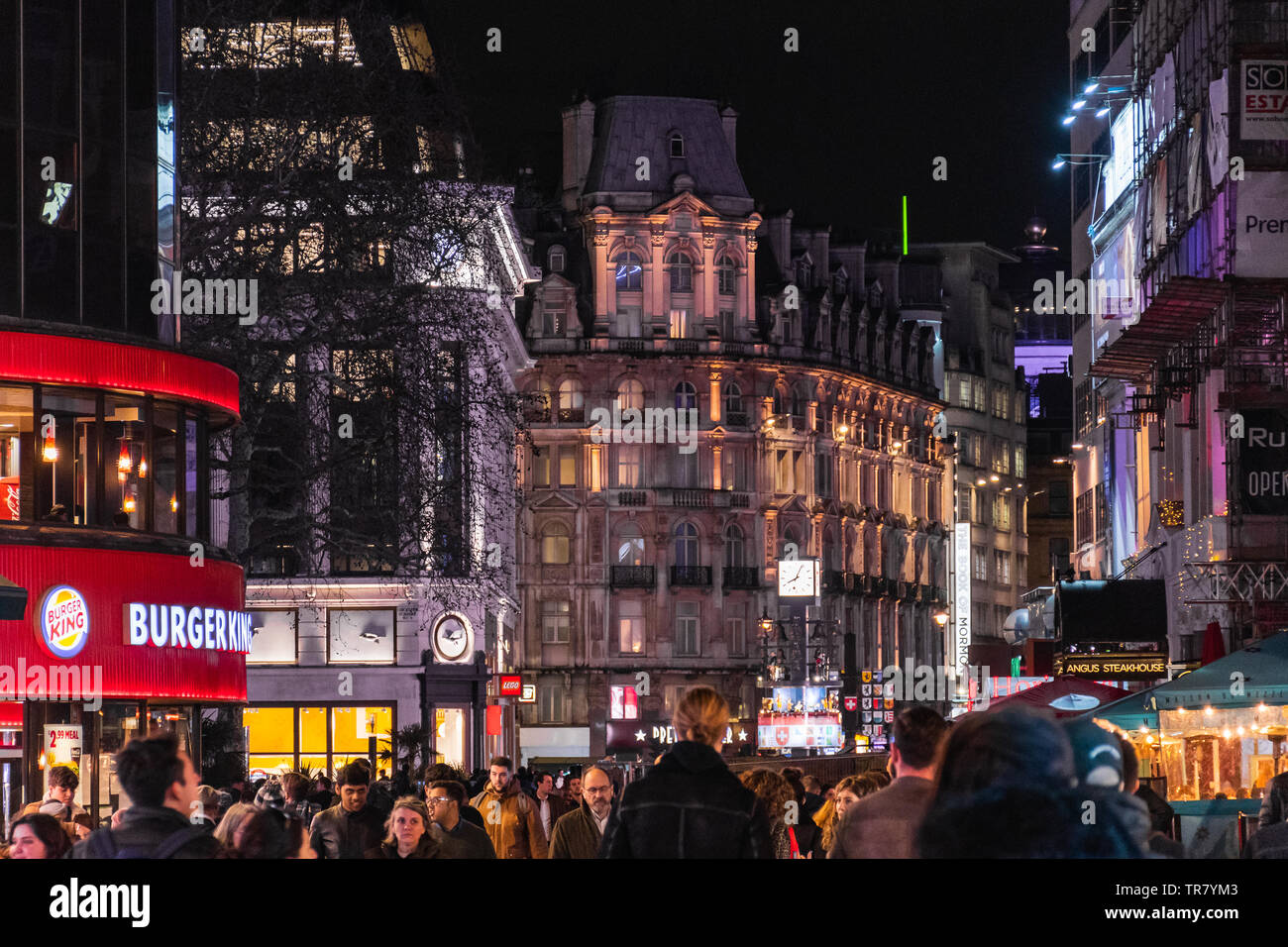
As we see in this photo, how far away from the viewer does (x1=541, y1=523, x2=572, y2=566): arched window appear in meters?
95.1

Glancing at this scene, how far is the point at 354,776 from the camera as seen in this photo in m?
14.0

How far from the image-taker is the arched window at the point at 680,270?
93812 millimetres

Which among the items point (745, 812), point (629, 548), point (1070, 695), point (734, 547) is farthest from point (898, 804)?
point (734, 547)

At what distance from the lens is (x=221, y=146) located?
1315 inches

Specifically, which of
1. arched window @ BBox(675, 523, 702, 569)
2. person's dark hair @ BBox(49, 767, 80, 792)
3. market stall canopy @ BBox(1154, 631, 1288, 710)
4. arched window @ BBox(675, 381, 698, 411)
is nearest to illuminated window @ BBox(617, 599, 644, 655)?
arched window @ BBox(675, 523, 702, 569)

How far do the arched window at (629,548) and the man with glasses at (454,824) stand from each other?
268ft

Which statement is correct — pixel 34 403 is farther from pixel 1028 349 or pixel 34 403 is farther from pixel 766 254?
pixel 1028 349

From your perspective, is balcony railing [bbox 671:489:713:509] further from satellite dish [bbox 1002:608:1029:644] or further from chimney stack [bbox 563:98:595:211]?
satellite dish [bbox 1002:608:1029:644]

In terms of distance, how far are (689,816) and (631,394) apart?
88.3 m

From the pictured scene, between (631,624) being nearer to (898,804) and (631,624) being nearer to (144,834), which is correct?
(898,804)

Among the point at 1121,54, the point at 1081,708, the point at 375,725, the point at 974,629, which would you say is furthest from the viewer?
the point at 974,629

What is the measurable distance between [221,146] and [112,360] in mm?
5894

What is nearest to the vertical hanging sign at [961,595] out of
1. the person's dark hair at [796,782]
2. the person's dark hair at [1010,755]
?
the person's dark hair at [796,782]
